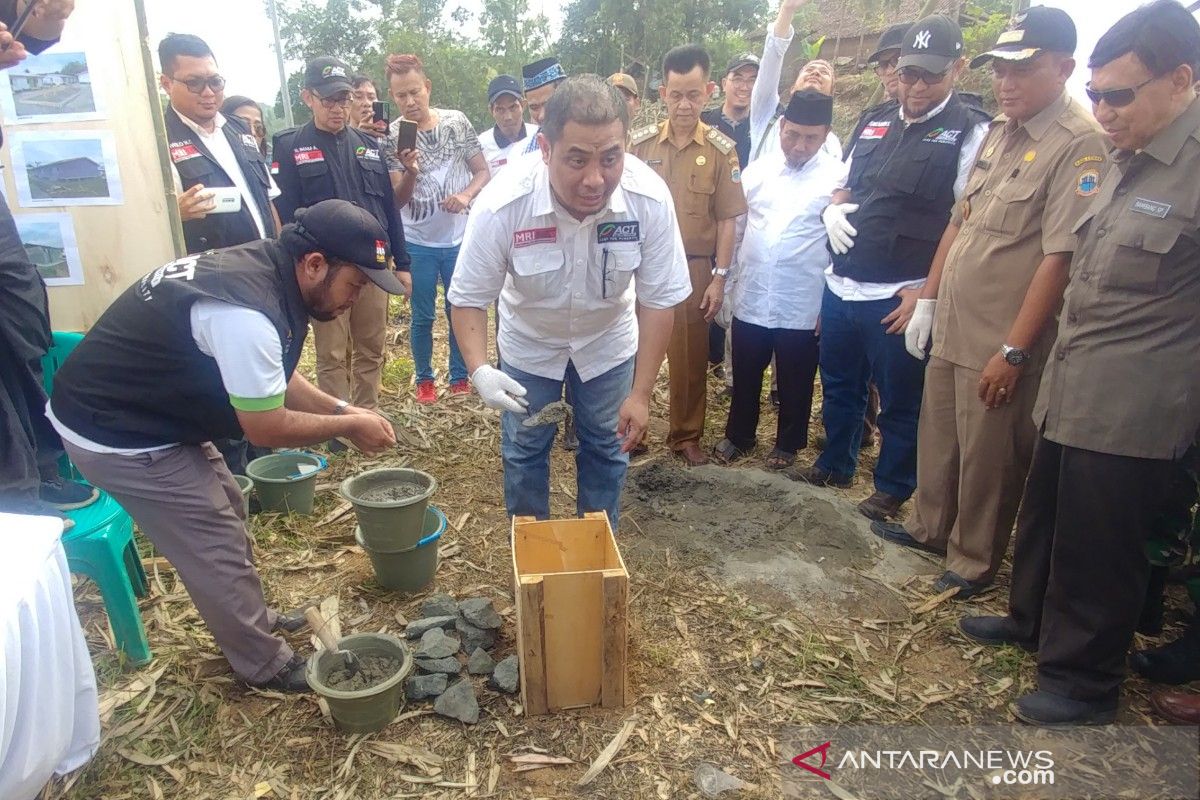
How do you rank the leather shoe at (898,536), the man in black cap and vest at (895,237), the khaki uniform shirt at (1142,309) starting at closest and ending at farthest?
the khaki uniform shirt at (1142,309) < the man in black cap and vest at (895,237) < the leather shoe at (898,536)

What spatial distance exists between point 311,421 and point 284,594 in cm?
141

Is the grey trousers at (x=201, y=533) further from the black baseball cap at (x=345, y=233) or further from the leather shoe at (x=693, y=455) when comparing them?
the leather shoe at (x=693, y=455)

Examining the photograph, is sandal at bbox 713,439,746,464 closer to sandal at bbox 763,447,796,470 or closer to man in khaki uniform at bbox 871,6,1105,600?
sandal at bbox 763,447,796,470

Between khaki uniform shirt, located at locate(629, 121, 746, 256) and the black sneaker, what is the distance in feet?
11.1

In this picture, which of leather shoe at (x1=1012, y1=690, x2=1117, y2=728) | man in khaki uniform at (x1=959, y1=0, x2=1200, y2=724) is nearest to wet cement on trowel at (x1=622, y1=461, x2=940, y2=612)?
leather shoe at (x1=1012, y1=690, x2=1117, y2=728)

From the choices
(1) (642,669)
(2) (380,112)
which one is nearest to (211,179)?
(2) (380,112)

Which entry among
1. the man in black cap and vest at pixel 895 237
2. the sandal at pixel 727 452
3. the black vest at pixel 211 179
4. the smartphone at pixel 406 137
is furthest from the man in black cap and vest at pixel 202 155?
the man in black cap and vest at pixel 895 237

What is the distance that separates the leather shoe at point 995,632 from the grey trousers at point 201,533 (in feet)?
9.44

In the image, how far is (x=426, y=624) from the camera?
3078 mm

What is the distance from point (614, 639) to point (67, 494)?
2.29 meters

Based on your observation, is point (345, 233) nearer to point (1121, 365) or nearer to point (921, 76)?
point (1121, 365)

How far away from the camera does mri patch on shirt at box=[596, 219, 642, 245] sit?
113 inches

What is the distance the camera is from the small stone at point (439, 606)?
10.5ft

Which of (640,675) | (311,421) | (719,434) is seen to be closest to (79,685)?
(311,421)
